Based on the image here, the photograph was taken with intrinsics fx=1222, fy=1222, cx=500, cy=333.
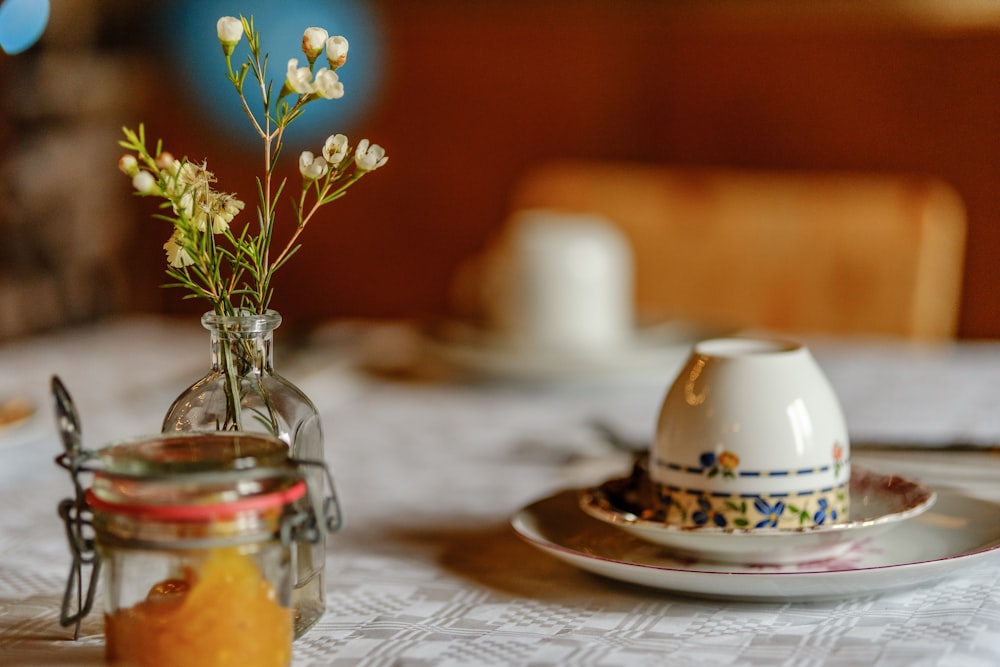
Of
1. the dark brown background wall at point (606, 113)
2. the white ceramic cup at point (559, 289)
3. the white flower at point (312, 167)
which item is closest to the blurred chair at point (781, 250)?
the white ceramic cup at point (559, 289)

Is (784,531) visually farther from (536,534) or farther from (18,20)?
(18,20)

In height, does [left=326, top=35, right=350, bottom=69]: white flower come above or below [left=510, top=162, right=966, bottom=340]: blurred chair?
above

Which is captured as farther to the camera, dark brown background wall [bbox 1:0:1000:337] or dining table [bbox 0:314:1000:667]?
dark brown background wall [bbox 1:0:1000:337]

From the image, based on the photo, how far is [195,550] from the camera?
42 centimetres

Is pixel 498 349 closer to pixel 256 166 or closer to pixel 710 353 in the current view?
pixel 710 353

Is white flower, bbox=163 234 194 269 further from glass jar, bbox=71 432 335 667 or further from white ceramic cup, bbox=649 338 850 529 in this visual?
white ceramic cup, bbox=649 338 850 529

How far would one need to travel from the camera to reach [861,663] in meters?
0.46

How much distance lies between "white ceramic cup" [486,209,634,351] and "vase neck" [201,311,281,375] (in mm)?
676

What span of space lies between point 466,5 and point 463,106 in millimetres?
218

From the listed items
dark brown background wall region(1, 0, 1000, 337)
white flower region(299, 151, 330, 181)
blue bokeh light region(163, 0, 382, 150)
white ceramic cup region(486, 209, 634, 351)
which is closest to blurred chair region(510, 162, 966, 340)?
white ceramic cup region(486, 209, 634, 351)

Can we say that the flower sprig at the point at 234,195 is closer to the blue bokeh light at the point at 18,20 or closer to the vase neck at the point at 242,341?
the vase neck at the point at 242,341

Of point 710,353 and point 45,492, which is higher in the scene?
point 710,353

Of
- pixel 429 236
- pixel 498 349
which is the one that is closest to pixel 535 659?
pixel 498 349

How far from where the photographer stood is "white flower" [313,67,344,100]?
1.53 ft
